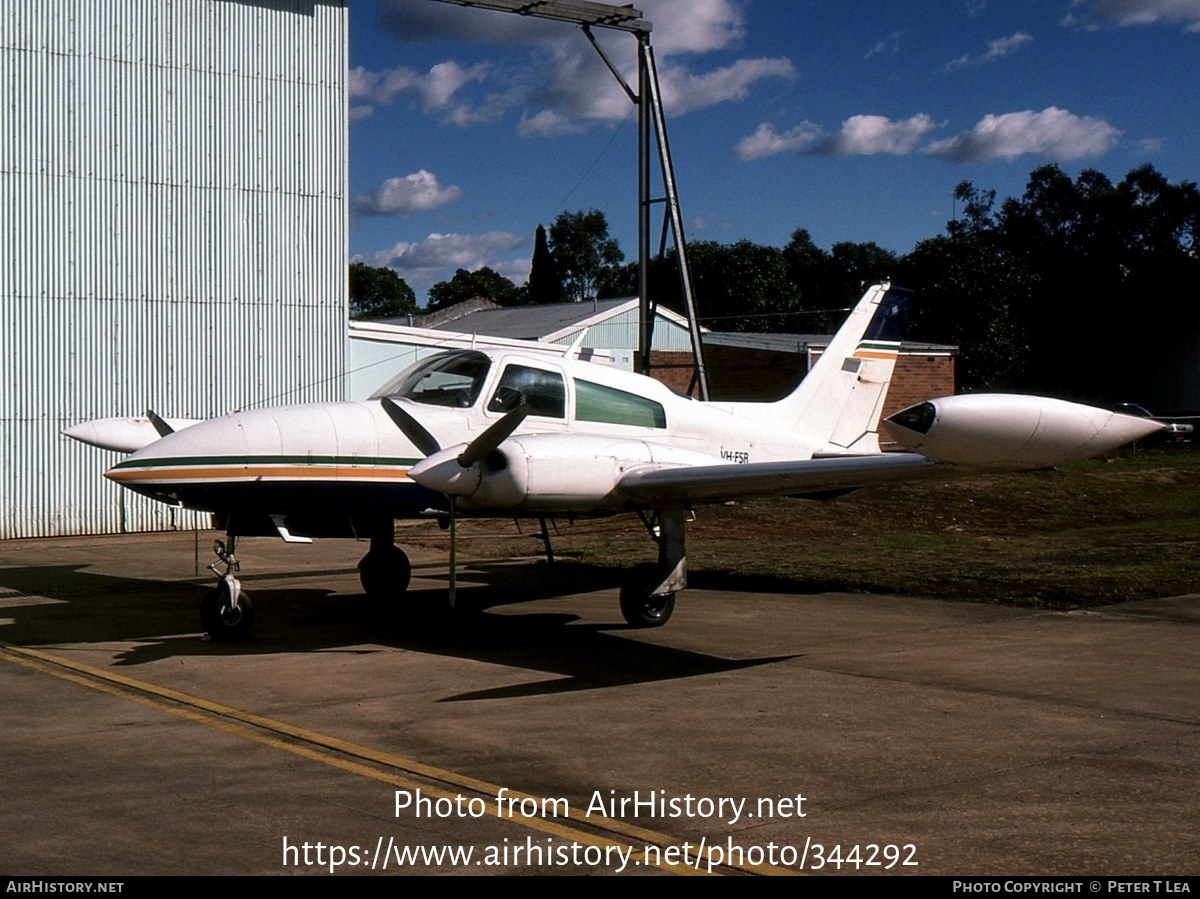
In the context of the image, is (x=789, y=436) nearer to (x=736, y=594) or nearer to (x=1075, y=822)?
(x=736, y=594)

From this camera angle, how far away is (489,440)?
1044 cm

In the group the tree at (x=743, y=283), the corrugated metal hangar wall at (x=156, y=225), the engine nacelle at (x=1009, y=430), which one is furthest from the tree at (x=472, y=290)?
the engine nacelle at (x=1009, y=430)

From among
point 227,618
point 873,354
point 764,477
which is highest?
point 873,354

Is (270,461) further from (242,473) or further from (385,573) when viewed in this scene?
(385,573)

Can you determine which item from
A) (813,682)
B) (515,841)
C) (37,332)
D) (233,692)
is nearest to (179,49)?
(37,332)

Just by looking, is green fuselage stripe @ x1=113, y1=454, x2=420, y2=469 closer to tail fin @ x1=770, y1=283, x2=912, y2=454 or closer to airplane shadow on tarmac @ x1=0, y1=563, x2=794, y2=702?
airplane shadow on tarmac @ x1=0, y1=563, x2=794, y2=702

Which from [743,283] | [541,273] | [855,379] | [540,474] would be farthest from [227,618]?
[541,273]

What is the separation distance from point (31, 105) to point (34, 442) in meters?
6.02

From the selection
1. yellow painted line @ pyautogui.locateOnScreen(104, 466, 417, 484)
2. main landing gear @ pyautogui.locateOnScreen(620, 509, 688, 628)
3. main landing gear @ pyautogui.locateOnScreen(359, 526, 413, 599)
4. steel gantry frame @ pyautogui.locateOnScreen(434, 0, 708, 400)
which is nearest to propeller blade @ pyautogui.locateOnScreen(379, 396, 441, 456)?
yellow painted line @ pyautogui.locateOnScreen(104, 466, 417, 484)

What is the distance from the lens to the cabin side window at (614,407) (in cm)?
1288

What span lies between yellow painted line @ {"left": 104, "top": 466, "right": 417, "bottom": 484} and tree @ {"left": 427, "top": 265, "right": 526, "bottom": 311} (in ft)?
287

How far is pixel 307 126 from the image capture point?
25.7 metres

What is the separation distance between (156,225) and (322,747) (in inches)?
738

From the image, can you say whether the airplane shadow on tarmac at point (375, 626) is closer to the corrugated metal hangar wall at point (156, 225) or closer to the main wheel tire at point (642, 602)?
the main wheel tire at point (642, 602)
